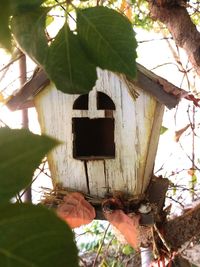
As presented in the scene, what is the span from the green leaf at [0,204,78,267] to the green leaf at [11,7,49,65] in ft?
0.66

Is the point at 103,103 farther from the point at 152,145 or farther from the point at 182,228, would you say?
the point at 182,228

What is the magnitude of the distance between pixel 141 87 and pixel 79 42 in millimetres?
547

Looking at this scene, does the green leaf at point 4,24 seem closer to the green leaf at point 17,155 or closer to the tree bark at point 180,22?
the green leaf at point 17,155

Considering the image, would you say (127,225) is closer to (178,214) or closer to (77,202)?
(77,202)

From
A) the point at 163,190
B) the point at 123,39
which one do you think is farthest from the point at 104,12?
the point at 163,190

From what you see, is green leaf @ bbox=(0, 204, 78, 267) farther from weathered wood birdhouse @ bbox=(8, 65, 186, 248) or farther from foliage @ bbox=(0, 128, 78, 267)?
weathered wood birdhouse @ bbox=(8, 65, 186, 248)

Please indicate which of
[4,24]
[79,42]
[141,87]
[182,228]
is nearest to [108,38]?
[79,42]

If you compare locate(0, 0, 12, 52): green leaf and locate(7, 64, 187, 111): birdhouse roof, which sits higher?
locate(0, 0, 12, 52): green leaf

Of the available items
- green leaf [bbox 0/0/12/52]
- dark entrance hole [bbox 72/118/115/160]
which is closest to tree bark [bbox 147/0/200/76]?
dark entrance hole [bbox 72/118/115/160]

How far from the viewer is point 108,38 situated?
31cm

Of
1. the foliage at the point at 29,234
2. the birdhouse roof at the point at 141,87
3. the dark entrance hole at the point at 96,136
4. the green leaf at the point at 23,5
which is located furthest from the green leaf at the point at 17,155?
the dark entrance hole at the point at 96,136

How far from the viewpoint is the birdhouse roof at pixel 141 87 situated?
0.82 m

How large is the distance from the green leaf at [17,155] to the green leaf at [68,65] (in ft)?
0.59

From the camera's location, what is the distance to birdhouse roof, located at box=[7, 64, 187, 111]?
0.82 m
